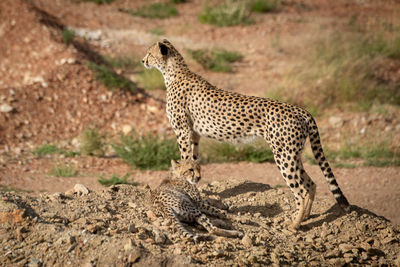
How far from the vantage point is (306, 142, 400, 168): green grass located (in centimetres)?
870

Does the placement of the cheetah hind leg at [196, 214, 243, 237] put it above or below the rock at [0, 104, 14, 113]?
above

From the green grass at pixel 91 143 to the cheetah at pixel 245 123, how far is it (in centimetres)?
275

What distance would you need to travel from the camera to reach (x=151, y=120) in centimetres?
1028

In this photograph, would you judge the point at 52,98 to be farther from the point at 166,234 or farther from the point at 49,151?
the point at 166,234

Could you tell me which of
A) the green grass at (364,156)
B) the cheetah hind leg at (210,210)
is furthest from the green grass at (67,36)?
the cheetah hind leg at (210,210)

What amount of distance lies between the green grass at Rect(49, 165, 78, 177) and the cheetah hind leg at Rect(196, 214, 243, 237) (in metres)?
3.69

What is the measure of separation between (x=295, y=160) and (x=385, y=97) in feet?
22.0

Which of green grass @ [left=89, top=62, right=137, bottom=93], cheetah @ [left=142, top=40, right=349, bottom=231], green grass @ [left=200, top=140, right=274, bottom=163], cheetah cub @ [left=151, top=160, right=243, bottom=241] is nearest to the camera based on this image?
cheetah cub @ [left=151, top=160, right=243, bottom=241]

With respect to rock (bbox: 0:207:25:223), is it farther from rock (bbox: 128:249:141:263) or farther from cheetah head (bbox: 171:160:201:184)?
cheetah head (bbox: 171:160:201:184)

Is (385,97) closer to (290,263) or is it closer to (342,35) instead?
(342,35)

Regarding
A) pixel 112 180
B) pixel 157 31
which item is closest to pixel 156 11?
pixel 157 31

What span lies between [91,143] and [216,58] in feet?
17.4

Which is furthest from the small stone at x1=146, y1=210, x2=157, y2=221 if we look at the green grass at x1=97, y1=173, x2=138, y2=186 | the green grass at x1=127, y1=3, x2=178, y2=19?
the green grass at x1=127, y1=3, x2=178, y2=19

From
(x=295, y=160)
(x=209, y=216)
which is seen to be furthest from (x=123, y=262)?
(x=295, y=160)
